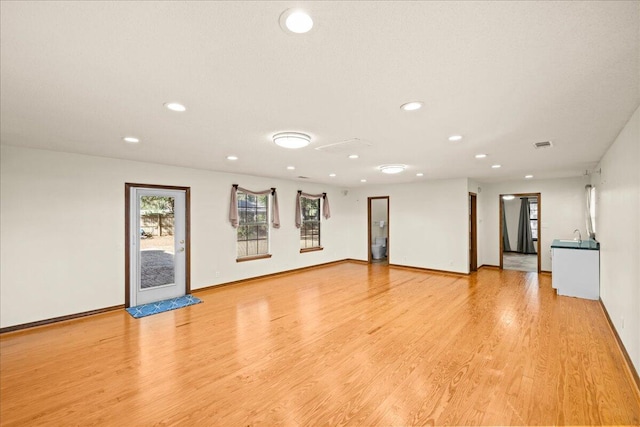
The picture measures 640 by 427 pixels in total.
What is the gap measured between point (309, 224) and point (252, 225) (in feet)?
6.48

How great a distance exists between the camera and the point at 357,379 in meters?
2.57

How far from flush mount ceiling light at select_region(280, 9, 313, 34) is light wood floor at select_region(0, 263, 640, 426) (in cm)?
252

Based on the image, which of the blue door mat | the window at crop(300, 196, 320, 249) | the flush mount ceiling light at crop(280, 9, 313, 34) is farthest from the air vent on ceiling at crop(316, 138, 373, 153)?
the window at crop(300, 196, 320, 249)

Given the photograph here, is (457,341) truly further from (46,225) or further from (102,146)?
(46,225)

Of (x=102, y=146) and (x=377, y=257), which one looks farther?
(x=377, y=257)

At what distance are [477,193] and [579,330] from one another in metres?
4.51

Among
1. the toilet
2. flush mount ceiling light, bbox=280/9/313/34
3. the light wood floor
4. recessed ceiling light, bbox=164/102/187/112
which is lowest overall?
the light wood floor

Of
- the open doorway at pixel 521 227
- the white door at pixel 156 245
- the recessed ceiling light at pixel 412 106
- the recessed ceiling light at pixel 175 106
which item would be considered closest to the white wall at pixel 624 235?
the recessed ceiling light at pixel 412 106

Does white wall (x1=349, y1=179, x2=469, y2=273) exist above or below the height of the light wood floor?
above

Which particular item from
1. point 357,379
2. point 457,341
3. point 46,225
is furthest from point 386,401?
point 46,225

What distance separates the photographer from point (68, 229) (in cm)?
416

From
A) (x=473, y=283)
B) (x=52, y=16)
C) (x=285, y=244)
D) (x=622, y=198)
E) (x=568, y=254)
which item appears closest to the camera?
(x=52, y=16)

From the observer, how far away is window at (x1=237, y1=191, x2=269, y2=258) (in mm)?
6418

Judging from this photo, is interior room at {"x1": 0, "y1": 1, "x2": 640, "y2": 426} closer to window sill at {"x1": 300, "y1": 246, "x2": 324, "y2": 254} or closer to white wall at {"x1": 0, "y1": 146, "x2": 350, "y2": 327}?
white wall at {"x1": 0, "y1": 146, "x2": 350, "y2": 327}
